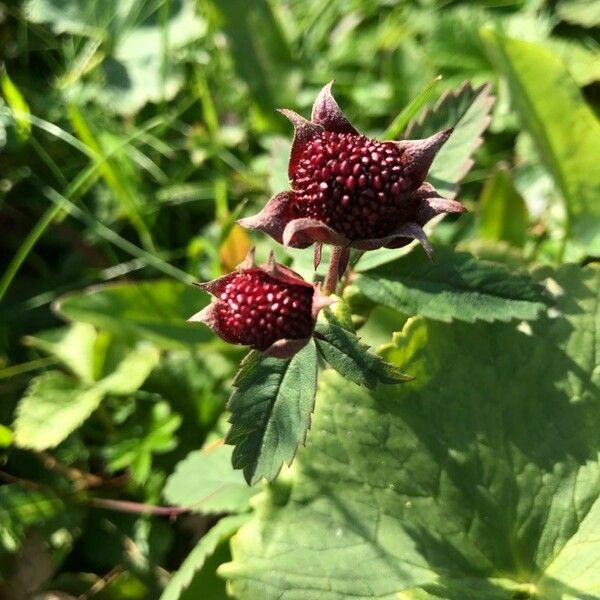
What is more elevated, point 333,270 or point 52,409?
point 333,270

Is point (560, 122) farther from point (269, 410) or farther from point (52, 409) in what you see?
point (52, 409)

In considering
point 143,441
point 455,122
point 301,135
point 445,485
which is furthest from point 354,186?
point 143,441

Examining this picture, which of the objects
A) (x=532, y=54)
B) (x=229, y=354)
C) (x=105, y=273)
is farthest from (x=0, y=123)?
(x=532, y=54)

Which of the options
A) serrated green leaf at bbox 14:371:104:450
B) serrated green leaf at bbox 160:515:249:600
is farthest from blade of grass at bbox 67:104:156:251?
serrated green leaf at bbox 160:515:249:600

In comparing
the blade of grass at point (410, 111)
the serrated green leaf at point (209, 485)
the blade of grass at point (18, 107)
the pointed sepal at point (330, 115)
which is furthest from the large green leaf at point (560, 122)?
the blade of grass at point (18, 107)

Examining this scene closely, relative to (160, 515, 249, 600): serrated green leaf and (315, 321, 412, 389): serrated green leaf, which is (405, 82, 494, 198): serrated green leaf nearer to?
(315, 321, 412, 389): serrated green leaf
